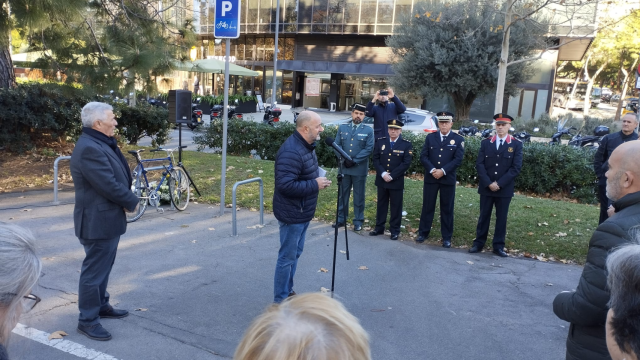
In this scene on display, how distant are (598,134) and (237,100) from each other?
75.6 feet

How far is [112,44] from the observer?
9.41 m

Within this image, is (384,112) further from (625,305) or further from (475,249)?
(625,305)

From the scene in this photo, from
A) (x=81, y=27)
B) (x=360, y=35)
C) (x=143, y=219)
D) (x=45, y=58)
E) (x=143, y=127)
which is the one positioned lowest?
(x=143, y=219)

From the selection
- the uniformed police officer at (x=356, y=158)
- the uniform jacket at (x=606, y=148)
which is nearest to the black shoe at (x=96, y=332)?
the uniformed police officer at (x=356, y=158)

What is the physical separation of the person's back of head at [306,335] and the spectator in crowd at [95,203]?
128 inches

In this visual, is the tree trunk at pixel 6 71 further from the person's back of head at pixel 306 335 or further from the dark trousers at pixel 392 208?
the person's back of head at pixel 306 335

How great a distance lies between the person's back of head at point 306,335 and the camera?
1.31 m

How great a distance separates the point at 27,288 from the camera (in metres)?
1.82

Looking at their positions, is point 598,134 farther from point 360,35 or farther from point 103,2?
point 360,35

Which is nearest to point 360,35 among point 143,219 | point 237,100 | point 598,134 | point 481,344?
point 237,100

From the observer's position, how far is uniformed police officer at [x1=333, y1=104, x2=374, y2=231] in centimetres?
805

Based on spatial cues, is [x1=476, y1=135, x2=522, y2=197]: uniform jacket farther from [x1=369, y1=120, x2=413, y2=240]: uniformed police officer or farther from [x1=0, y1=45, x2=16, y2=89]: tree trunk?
[x1=0, y1=45, x2=16, y2=89]: tree trunk

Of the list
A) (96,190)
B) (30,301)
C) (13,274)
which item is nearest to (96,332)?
(96,190)

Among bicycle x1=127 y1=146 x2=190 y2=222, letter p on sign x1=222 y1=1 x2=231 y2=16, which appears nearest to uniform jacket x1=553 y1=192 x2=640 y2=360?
letter p on sign x1=222 y1=1 x2=231 y2=16
